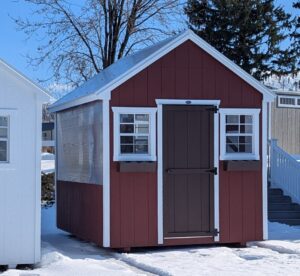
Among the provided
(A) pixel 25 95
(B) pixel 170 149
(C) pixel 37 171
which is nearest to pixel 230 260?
(B) pixel 170 149

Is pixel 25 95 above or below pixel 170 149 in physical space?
above

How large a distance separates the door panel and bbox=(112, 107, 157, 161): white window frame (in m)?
0.20

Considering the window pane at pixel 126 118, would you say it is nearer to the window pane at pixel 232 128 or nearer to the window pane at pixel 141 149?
the window pane at pixel 141 149

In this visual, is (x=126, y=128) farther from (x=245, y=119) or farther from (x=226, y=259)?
(x=226, y=259)

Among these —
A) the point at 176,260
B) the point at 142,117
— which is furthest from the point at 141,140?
the point at 176,260

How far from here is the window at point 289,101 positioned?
104 ft

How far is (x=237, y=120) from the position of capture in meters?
12.7

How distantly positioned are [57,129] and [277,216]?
17.2 feet

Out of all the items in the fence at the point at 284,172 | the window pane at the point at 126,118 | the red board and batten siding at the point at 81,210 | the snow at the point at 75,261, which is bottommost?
the snow at the point at 75,261

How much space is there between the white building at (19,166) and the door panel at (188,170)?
8.18 ft

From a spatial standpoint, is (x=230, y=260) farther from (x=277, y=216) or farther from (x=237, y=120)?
(x=277, y=216)

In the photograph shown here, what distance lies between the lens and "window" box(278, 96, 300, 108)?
3183 cm

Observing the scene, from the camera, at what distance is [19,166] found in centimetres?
1051

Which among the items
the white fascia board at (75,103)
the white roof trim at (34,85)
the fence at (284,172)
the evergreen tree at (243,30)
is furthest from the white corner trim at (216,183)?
the evergreen tree at (243,30)
